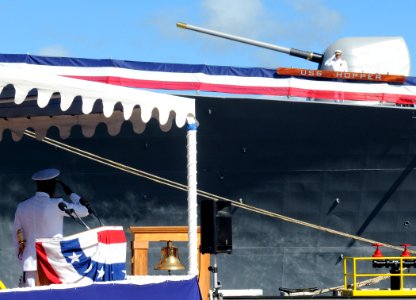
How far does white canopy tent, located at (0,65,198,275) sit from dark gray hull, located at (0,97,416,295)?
691cm

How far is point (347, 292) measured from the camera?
17672 millimetres

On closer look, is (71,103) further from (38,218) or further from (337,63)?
(337,63)

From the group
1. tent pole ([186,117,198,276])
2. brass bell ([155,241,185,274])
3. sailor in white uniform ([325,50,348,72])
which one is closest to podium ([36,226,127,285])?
tent pole ([186,117,198,276])

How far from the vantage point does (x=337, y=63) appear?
71.4ft

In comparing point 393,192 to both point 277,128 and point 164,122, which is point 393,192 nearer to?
point 277,128

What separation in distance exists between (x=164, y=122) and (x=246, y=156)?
10292 mm

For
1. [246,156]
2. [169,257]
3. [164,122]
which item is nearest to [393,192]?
[246,156]

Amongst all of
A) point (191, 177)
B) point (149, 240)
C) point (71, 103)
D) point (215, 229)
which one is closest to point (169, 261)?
point (149, 240)

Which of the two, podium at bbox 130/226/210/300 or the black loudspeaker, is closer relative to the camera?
the black loudspeaker

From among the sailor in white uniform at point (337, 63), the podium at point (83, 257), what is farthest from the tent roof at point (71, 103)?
the sailor in white uniform at point (337, 63)

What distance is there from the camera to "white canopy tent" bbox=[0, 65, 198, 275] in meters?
9.05

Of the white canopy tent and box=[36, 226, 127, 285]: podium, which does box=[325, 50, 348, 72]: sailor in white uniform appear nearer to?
the white canopy tent

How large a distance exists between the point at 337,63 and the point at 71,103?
41.3ft

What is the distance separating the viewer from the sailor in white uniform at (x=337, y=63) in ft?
71.3
